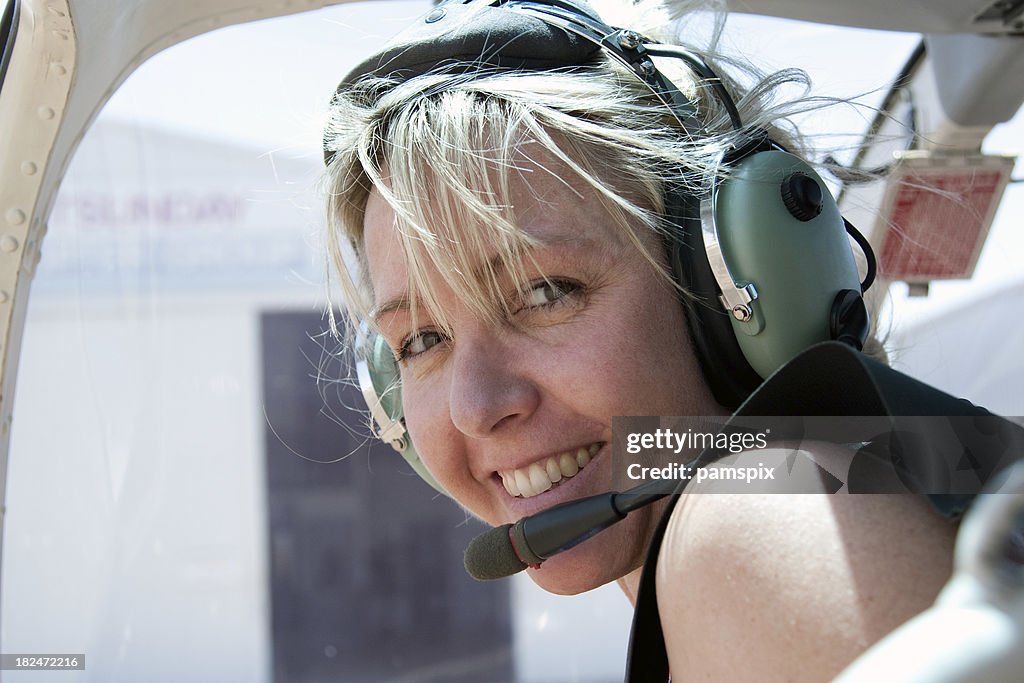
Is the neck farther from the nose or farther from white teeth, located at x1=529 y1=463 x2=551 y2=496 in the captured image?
the nose

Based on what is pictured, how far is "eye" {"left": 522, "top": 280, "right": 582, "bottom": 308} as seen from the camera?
3.11 ft

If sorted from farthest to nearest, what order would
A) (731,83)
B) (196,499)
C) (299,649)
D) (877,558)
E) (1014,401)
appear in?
(299,649) < (196,499) < (1014,401) < (731,83) < (877,558)

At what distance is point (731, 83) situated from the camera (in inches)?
44.7

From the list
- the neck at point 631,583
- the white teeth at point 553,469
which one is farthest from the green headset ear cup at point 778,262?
the neck at point 631,583

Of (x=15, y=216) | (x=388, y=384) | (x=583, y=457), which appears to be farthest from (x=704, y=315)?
(x=15, y=216)

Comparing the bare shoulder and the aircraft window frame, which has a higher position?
the aircraft window frame

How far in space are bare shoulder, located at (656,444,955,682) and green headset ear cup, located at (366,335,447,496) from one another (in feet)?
2.41

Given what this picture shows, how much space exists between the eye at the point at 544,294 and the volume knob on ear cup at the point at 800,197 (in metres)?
0.23

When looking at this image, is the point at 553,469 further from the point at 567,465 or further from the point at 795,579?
the point at 795,579

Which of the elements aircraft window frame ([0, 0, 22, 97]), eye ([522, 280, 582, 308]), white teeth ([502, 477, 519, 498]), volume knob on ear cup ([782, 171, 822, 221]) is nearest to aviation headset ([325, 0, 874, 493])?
volume knob on ear cup ([782, 171, 822, 221])

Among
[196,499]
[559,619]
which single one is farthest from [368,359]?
[196,499]

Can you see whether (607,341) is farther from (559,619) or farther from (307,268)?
(307,268)

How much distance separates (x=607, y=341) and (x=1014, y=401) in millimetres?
960

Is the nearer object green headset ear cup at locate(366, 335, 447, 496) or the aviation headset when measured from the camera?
the aviation headset
